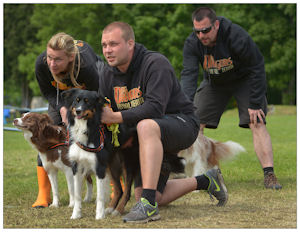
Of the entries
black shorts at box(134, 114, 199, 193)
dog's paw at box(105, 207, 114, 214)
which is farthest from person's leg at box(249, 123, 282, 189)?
dog's paw at box(105, 207, 114, 214)

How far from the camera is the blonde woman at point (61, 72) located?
476 centimetres

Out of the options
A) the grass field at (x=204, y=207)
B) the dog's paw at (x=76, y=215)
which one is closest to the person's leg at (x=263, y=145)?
the grass field at (x=204, y=207)

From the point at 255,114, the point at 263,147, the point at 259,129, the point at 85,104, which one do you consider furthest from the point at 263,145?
the point at 85,104

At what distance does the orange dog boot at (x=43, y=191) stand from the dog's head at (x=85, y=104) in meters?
1.36

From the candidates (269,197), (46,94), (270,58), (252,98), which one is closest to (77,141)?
(46,94)

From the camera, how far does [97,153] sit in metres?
4.27

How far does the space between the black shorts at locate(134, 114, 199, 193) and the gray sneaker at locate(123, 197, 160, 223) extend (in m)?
0.53

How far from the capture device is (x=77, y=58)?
4984 mm

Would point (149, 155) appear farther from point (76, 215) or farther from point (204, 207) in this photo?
point (204, 207)

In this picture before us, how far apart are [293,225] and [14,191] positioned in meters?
3.49

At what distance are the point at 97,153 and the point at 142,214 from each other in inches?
26.8

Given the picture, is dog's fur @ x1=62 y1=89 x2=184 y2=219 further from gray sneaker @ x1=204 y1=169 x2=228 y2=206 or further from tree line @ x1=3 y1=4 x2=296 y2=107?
tree line @ x1=3 y1=4 x2=296 y2=107

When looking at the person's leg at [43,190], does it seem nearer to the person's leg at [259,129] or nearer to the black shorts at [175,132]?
the black shorts at [175,132]

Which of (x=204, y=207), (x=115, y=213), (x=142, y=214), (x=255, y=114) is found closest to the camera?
(x=142, y=214)
